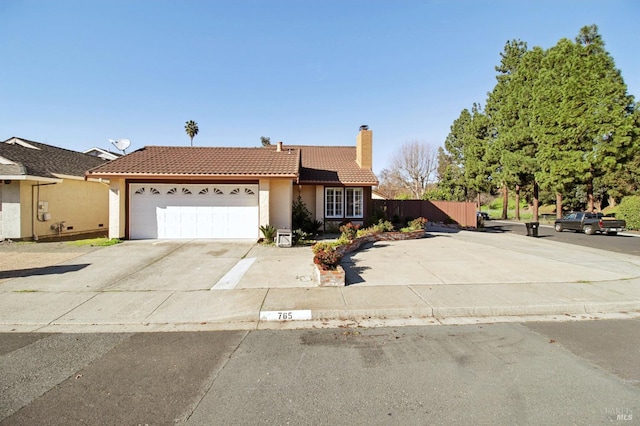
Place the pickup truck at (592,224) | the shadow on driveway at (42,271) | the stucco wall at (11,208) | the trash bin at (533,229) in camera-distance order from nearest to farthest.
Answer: the shadow on driveway at (42,271) < the stucco wall at (11,208) < the trash bin at (533,229) < the pickup truck at (592,224)

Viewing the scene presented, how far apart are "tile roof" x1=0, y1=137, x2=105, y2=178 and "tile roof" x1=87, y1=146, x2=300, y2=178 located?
365 centimetres

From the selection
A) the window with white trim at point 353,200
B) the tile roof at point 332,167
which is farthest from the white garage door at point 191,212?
the window with white trim at point 353,200

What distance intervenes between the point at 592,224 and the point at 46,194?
3320cm

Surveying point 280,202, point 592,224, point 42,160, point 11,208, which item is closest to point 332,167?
point 280,202

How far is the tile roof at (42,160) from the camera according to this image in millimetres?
13375

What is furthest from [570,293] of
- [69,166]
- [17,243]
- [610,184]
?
[610,184]

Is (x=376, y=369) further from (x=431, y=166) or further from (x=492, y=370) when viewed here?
(x=431, y=166)

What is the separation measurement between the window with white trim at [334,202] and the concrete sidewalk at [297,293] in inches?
290

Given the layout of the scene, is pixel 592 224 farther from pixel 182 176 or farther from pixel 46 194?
pixel 46 194

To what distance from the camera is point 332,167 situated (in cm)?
1902

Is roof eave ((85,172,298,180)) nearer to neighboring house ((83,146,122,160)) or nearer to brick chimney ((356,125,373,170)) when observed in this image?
brick chimney ((356,125,373,170))

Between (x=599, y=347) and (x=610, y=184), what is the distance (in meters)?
45.6

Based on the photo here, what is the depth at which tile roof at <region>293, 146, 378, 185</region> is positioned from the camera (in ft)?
55.7

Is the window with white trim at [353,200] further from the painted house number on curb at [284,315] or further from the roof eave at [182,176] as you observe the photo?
the painted house number on curb at [284,315]
